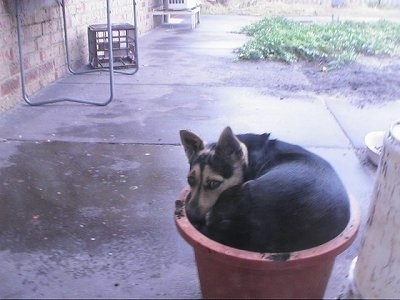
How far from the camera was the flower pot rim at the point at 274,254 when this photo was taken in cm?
163

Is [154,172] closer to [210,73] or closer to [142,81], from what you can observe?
[142,81]

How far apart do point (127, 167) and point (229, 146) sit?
1.55 m

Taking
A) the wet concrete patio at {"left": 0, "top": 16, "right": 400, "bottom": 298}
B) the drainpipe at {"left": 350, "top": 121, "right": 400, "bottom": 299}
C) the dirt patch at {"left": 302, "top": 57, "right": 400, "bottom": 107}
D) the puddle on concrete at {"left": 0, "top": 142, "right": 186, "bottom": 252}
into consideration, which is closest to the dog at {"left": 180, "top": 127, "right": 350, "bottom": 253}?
the drainpipe at {"left": 350, "top": 121, "right": 400, "bottom": 299}

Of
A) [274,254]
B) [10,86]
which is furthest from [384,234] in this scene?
[10,86]

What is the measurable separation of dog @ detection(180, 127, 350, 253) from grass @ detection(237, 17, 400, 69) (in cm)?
496

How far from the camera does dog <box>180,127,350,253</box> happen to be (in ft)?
5.76

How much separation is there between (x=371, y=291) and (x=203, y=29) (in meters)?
9.37

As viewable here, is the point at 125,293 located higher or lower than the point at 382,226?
lower

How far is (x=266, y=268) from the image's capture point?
1635 millimetres

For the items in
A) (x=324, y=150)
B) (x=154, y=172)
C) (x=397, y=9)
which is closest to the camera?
(x=154, y=172)

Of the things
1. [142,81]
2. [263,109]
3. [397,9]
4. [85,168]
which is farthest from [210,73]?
[397,9]

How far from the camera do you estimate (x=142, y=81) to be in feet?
19.3

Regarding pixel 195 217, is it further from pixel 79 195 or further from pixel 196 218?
pixel 79 195

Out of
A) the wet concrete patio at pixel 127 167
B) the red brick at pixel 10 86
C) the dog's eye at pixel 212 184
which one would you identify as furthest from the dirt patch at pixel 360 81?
Result: the dog's eye at pixel 212 184
